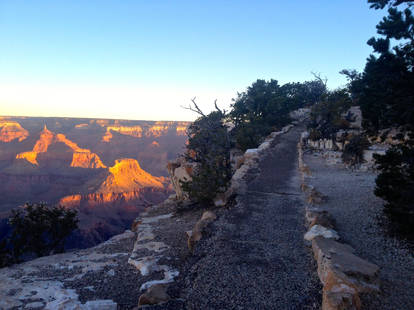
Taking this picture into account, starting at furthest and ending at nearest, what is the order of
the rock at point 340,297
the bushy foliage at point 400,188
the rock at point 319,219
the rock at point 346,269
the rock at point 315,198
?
the rock at point 315,198 → the rock at point 319,219 → the bushy foliage at point 400,188 → the rock at point 346,269 → the rock at point 340,297

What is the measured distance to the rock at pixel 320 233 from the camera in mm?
5656

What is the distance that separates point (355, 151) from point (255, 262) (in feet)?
42.9

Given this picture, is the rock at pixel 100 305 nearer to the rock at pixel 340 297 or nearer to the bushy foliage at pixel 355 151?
the rock at pixel 340 297

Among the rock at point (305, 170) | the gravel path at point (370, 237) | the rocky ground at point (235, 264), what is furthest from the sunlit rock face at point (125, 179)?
the gravel path at point (370, 237)

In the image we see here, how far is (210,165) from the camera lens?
41.5ft

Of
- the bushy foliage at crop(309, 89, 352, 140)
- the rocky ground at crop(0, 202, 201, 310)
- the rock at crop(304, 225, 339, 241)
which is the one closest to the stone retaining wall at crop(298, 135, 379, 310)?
the rock at crop(304, 225, 339, 241)

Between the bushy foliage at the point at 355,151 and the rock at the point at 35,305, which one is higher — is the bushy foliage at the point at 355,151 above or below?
above

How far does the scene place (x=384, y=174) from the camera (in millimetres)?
6715

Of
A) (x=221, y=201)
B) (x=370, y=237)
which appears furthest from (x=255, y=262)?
(x=221, y=201)

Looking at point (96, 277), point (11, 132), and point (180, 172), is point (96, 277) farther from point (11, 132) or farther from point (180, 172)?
point (11, 132)

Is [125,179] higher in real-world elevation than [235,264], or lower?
lower

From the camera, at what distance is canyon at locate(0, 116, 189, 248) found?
1760 inches

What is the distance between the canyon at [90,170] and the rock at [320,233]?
22389 millimetres

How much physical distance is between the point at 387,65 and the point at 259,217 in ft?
14.3
